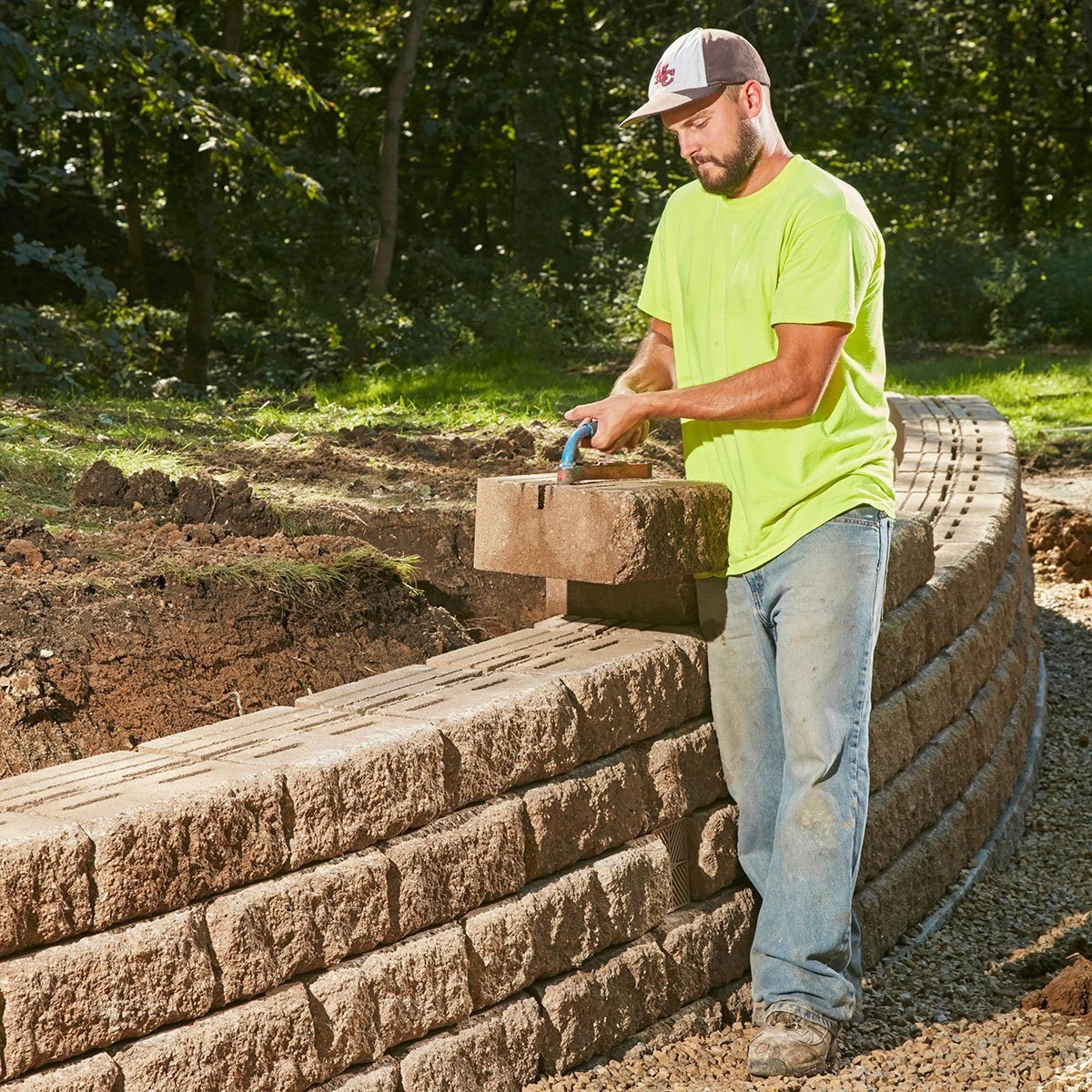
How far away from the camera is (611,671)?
11.4 ft

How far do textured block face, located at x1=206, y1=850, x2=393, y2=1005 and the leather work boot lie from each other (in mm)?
1137

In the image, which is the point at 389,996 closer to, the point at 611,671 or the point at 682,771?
the point at 611,671

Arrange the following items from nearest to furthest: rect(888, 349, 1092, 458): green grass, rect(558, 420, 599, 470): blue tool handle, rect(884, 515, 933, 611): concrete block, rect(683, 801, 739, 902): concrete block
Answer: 1. rect(558, 420, 599, 470): blue tool handle
2. rect(683, 801, 739, 902): concrete block
3. rect(884, 515, 933, 611): concrete block
4. rect(888, 349, 1092, 458): green grass

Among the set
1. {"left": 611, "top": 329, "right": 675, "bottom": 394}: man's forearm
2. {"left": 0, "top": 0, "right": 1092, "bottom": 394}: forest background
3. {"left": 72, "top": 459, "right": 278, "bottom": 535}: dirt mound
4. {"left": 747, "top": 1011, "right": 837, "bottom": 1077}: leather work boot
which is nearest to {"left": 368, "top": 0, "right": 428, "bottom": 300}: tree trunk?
{"left": 0, "top": 0, "right": 1092, "bottom": 394}: forest background

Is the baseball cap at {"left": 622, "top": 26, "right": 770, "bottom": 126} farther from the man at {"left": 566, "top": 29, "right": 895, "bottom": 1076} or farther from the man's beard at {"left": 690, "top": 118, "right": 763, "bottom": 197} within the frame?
the man's beard at {"left": 690, "top": 118, "right": 763, "bottom": 197}

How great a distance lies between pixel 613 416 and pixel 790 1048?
65.1 inches

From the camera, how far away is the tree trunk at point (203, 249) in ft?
49.1

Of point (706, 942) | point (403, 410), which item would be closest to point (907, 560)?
point (706, 942)

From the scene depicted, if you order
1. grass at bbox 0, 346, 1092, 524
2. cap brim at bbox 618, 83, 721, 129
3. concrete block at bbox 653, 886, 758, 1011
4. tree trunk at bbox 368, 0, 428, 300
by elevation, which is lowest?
concrete block at bbox 653, 886, 758, 1011

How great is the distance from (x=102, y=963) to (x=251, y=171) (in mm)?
13855

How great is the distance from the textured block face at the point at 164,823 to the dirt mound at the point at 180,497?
2.19 m

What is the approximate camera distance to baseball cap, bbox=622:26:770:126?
3393 mm

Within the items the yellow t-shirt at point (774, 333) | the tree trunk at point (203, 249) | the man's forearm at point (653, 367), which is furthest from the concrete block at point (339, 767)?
the tree trunk at point (203, 249)

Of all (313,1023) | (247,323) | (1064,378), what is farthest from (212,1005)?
(247,323)
